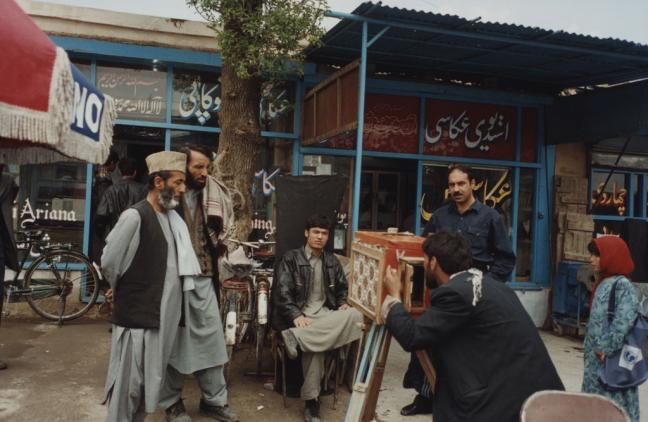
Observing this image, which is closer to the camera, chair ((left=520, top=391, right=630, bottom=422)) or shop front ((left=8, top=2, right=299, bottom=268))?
chair ((left=520, top=391, right=630, bottom=422))

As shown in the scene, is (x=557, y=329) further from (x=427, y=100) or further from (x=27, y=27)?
(x=27, y=27)

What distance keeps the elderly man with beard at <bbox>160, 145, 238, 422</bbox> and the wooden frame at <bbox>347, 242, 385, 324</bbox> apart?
41.5 inches

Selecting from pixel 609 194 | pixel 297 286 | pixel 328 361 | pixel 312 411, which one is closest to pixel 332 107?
pixel 297 286

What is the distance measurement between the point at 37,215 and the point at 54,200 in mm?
277

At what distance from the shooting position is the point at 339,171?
27.1ft

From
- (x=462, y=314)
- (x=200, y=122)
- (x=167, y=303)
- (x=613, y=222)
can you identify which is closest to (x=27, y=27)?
(x=167, y=303)

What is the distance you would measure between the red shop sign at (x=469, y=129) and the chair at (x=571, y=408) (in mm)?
6334

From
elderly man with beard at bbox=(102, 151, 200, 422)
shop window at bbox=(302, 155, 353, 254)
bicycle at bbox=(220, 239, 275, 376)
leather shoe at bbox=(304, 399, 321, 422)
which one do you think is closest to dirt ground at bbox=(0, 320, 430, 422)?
leather shoe at bbox=(304, 399, 321, 422)

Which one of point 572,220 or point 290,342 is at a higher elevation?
point 572,220

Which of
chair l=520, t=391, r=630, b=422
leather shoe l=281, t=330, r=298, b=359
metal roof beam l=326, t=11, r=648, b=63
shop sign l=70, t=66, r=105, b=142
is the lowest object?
leather shoe l=281, t=330, r=298, b=359

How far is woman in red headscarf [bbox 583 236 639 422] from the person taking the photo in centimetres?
381

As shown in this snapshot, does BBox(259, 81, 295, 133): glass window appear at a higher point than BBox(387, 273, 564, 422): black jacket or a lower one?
higher

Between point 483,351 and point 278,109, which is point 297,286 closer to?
point 483,351

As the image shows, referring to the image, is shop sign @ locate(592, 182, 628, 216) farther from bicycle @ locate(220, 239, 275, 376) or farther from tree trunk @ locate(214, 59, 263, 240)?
bicycle @ locate(220, 239, 275, 376)
